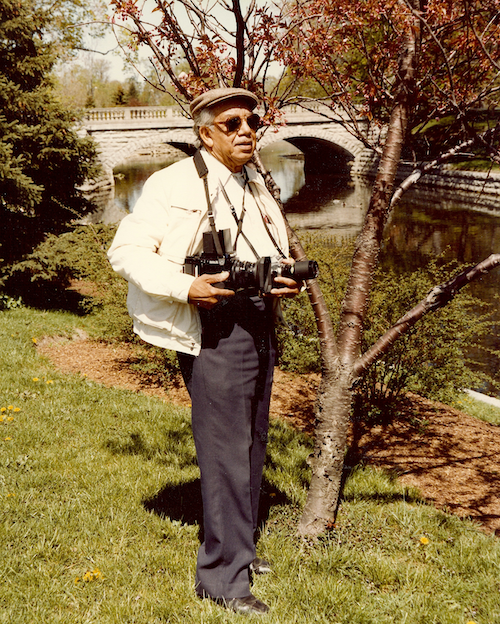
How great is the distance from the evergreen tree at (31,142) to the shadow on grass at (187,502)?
270 inches

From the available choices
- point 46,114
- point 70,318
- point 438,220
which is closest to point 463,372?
point 70,318

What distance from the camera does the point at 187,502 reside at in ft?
10.9

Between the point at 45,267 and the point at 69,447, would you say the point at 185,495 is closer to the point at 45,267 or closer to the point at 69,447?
the point at 69,447

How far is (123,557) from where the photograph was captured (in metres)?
2.75

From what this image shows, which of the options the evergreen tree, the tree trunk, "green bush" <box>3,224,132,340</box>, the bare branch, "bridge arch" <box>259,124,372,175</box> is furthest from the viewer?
"bridge arch" <box>259,124,372,175</box>

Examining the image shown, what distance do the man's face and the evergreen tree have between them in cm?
724

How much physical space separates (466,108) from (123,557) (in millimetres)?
3057

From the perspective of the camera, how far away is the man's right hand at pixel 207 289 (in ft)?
6.88

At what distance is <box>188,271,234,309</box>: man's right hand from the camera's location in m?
2.10

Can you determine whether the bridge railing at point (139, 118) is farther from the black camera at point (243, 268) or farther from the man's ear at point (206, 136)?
the black camera at point (243, 268)

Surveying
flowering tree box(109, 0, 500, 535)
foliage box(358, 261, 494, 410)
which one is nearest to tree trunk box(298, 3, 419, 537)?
flowering tree box(109, 0, 500, 535)

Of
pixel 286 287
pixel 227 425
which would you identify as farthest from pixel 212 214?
pixel 227 425

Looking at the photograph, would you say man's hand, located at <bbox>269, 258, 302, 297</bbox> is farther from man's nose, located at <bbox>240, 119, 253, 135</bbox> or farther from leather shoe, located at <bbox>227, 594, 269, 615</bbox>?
leather shoe, located at <bbox>227, 594, 269, 615</bbox>

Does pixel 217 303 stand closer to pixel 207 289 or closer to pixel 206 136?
Result: pixel 207 289
